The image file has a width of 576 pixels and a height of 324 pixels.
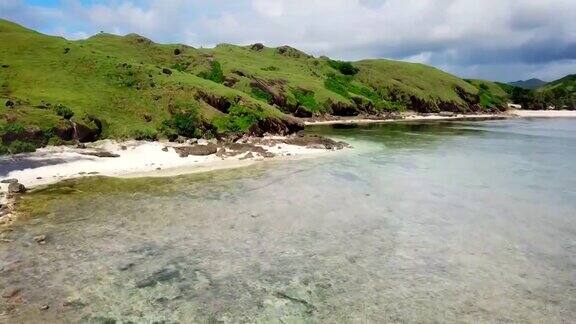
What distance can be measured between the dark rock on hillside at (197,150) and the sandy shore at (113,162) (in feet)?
1.87

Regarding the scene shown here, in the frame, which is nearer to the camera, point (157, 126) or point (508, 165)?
point (508, 165)

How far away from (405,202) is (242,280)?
60.2 ft

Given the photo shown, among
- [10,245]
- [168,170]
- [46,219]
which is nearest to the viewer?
[10,245]

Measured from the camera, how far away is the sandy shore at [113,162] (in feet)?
132

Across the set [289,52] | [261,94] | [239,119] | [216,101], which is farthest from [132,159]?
[289,52]

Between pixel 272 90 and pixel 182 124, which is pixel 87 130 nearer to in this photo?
pixel 182 124

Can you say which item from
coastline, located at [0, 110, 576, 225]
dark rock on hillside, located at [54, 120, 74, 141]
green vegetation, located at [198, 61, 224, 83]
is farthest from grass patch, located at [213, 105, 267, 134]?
green vegetation, located at [198, 61, 224, 83]

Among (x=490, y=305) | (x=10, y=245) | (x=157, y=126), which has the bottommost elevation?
(x=490, y=305)

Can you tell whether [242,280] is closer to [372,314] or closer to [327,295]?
[327,295]

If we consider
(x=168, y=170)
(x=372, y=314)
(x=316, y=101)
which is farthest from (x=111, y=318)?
(x=316, y=101)

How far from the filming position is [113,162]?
4734 centimetres

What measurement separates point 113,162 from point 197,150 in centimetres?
1096

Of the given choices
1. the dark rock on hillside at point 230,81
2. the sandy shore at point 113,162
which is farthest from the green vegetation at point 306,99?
the sandy shore at point 113,162

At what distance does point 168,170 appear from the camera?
45719 mm
